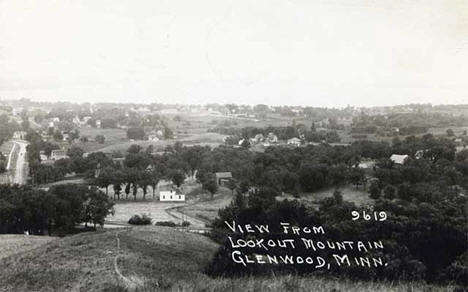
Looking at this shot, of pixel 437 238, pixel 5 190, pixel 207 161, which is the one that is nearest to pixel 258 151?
pixel 207 161

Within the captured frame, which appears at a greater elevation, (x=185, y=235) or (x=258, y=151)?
(x=258, y=151)

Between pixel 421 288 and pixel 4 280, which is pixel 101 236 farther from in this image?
pixel 421 288

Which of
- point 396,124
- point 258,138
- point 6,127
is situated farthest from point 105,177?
point 396,124

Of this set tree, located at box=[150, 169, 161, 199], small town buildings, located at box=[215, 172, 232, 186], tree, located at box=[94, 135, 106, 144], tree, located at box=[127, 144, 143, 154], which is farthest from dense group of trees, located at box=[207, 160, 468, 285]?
tree, located at box=[94, 135, 106, 144]

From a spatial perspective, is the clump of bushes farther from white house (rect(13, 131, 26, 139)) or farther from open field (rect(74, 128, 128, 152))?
white house (rect(13, 131, 26, 139))

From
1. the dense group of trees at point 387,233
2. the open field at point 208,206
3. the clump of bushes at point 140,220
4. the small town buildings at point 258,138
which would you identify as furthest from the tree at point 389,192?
the clump of bushes at point 140,220

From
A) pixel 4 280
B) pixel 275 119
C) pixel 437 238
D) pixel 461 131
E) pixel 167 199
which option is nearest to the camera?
pixel 4 280
